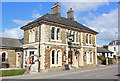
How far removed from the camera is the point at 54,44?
2131 centimetres

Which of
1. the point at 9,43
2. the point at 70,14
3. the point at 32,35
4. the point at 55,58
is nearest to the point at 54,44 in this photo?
the point at 55,58

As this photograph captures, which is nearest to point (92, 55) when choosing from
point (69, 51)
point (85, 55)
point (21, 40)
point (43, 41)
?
point (85, 55)

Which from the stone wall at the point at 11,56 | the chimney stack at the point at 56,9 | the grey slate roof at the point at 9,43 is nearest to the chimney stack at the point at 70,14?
the chimney stack at the point at 56,9

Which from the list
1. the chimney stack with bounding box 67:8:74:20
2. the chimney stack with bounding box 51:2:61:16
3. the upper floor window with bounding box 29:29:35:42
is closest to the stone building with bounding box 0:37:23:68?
the upper floor window with bounding box 29:29:35:42

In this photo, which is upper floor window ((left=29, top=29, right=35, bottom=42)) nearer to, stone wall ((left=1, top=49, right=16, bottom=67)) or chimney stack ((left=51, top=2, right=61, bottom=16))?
stone wall ((left=1, top=49, right=16, bottom=67))

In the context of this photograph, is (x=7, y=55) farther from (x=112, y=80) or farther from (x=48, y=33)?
(x=112, y=80)

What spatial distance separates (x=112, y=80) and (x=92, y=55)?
16751mm

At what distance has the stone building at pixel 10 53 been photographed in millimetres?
22625

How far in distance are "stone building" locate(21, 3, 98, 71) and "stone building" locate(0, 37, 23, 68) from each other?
7.42 ft

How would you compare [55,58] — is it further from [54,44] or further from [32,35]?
[32,35]

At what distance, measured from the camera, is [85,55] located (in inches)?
1079

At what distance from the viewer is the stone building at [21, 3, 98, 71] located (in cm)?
2019

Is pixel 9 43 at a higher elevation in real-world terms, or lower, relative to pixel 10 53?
higher

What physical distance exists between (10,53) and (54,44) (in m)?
8.45
